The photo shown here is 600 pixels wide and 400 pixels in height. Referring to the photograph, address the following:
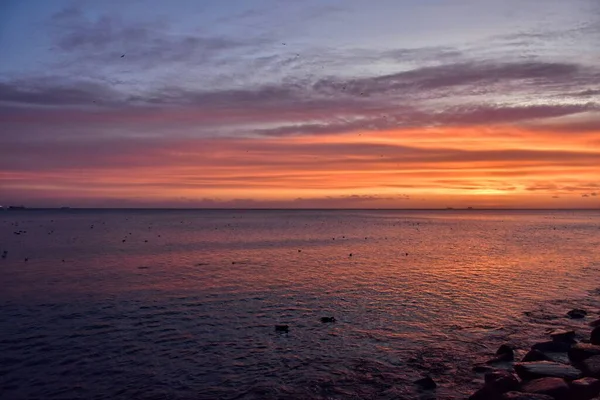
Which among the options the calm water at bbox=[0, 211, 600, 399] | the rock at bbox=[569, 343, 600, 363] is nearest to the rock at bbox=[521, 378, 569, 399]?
the calm water at bbox=[0, 211, 600, 399]

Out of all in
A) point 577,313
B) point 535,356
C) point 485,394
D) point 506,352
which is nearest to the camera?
point 485,394

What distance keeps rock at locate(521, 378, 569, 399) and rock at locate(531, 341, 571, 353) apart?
600 cm

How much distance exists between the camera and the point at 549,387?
1688 cm

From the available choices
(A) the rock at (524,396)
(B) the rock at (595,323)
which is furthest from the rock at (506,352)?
(B) the rock at (595,323)

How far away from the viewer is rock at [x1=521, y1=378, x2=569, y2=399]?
16609mm

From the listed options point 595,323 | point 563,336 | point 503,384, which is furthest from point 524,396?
point 595,323

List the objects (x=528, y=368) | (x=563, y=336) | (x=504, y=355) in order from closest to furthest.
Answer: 1. (x=528, y=368)
2. (x=504, y=355)
3. (x=563, y=336)

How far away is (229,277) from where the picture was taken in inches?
1860

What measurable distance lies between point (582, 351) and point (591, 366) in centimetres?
202

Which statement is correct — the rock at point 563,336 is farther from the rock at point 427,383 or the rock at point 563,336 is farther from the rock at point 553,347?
the rock at point 427,383

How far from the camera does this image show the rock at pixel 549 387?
54.5ft

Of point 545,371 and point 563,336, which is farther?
Result: point 563,336

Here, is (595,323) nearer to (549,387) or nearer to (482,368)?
(482,368)

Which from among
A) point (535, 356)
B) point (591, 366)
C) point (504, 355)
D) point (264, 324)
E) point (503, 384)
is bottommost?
point (264, 324)
